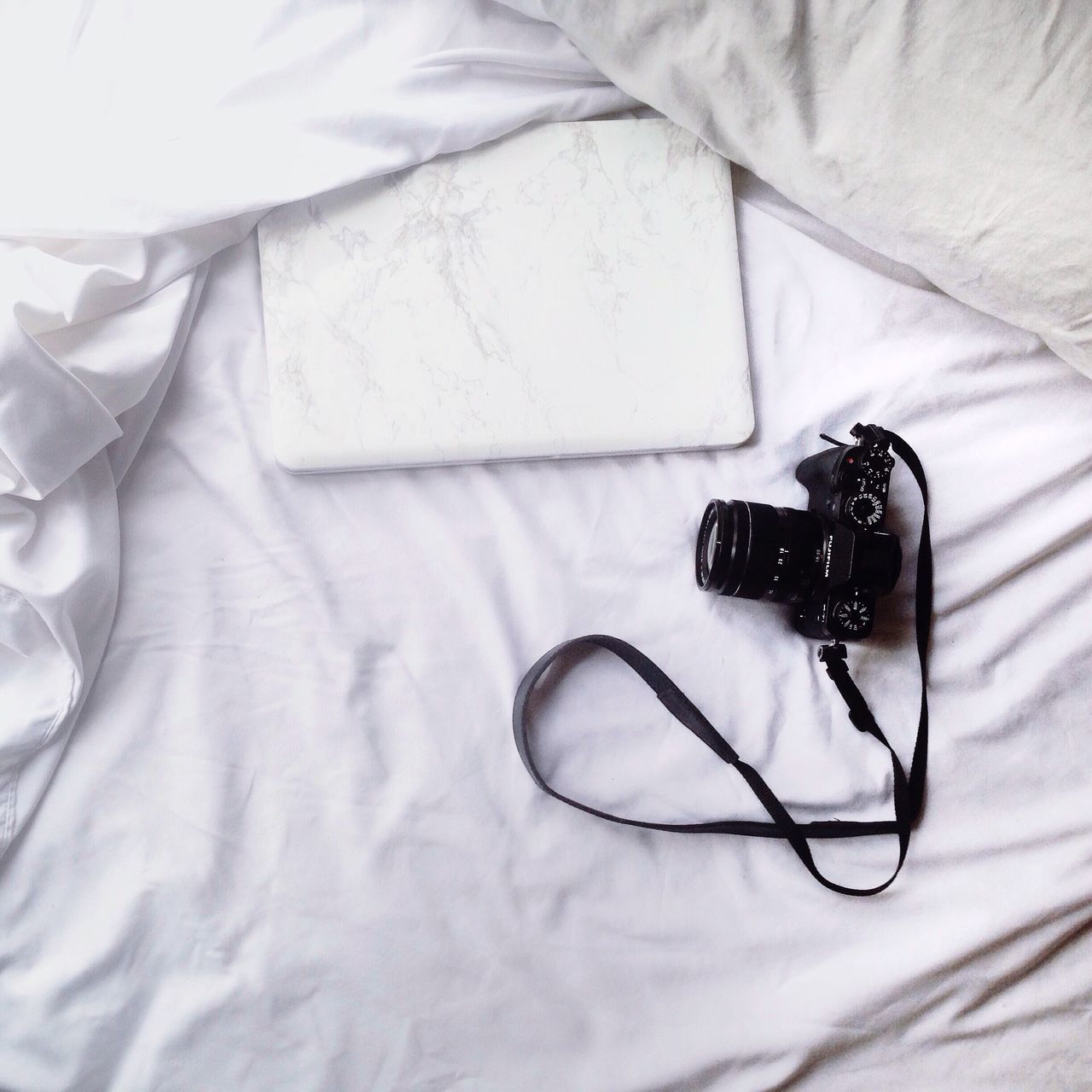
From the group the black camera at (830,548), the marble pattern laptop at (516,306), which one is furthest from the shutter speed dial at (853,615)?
the marble pattern laptop at (516,306)

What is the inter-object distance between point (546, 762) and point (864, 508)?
333mm

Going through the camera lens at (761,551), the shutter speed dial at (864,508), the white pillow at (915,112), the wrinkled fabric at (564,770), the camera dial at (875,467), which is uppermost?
the white pillow at (915,112)

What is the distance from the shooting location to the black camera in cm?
77

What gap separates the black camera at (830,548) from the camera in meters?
0.77

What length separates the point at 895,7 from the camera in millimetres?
739

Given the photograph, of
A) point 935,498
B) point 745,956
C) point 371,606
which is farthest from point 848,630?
point 371,606

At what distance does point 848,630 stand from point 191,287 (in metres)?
0.60

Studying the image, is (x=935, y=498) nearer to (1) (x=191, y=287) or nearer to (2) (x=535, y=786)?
(2) (x=535, y=786)

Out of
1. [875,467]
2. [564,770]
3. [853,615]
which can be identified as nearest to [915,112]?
[875,467]

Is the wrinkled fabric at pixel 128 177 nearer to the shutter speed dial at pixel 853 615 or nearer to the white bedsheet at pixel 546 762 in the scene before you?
the white bedsheet at pixel 546 762

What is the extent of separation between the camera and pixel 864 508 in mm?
780

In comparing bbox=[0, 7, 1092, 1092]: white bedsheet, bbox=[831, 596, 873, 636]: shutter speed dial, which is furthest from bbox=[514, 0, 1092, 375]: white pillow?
bbox=[831, 596, 873, 636]: shutter speed dial

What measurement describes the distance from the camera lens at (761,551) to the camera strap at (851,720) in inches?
2.8

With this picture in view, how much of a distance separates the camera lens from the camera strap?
0.07m
